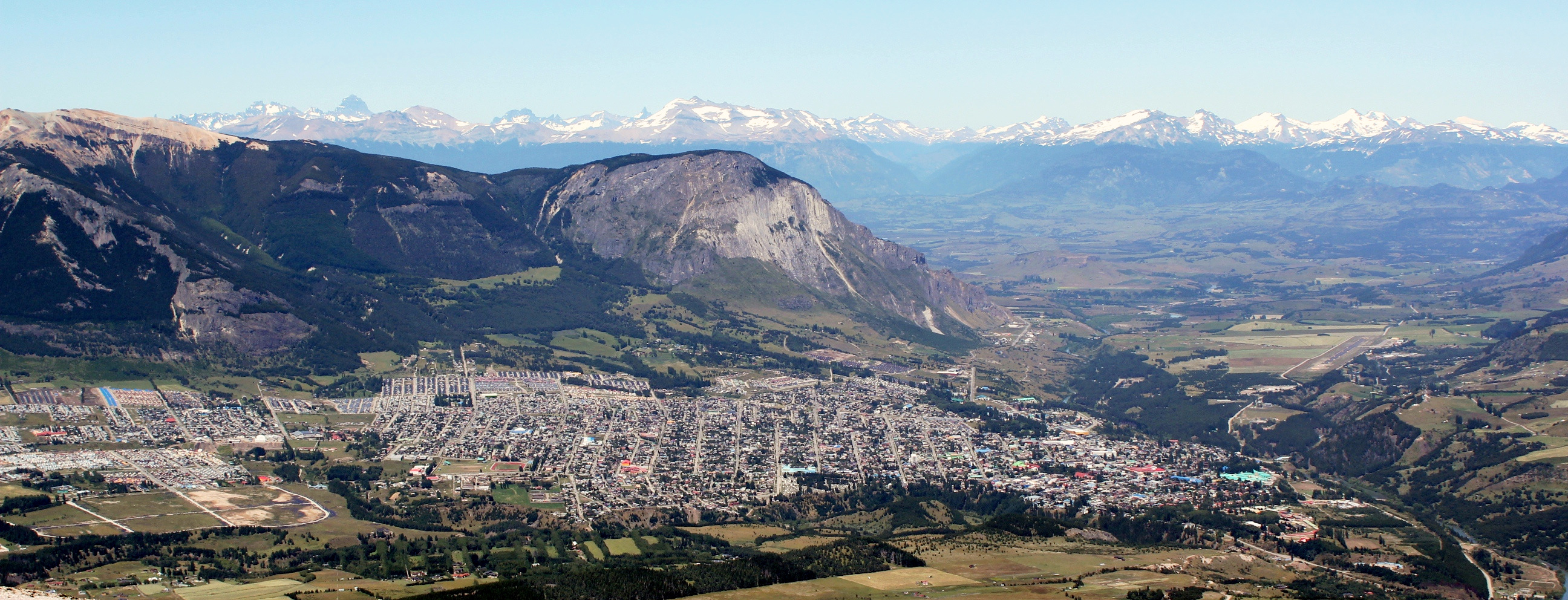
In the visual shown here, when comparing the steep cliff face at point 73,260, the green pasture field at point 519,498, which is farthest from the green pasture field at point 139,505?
the steep cliff face at point 73,260

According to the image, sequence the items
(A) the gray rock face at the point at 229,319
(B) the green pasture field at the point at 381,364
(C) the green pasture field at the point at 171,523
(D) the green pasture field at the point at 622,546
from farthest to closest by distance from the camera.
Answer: (B) the green pasture field at the point at 381,364
(A) the gray rock face at the point at 229,319
(C) the green pasture field at the point at 171,523
(D) the green pasture field at the point at 622,546

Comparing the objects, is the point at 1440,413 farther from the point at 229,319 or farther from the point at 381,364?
the point at 229,319

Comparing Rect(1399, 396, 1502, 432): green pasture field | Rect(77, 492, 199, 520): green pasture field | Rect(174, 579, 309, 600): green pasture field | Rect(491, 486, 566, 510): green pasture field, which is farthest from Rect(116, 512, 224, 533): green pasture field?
Rect(1399, 396, 1502, 432): green pasture field

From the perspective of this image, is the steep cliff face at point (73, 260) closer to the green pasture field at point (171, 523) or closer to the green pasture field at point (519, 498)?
the green pasture field at point (171, 523)

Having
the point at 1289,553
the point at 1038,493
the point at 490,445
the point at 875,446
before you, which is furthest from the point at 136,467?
the point at 1289,553

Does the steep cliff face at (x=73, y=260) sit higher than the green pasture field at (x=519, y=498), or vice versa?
the steep cliff face at (x=73, y=260)

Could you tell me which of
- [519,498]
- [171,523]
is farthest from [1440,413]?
[171,523]

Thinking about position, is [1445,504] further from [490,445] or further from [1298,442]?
[490,445]

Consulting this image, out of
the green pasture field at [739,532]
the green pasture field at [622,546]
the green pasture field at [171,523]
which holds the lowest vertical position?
the green pasture field at [739,532]
